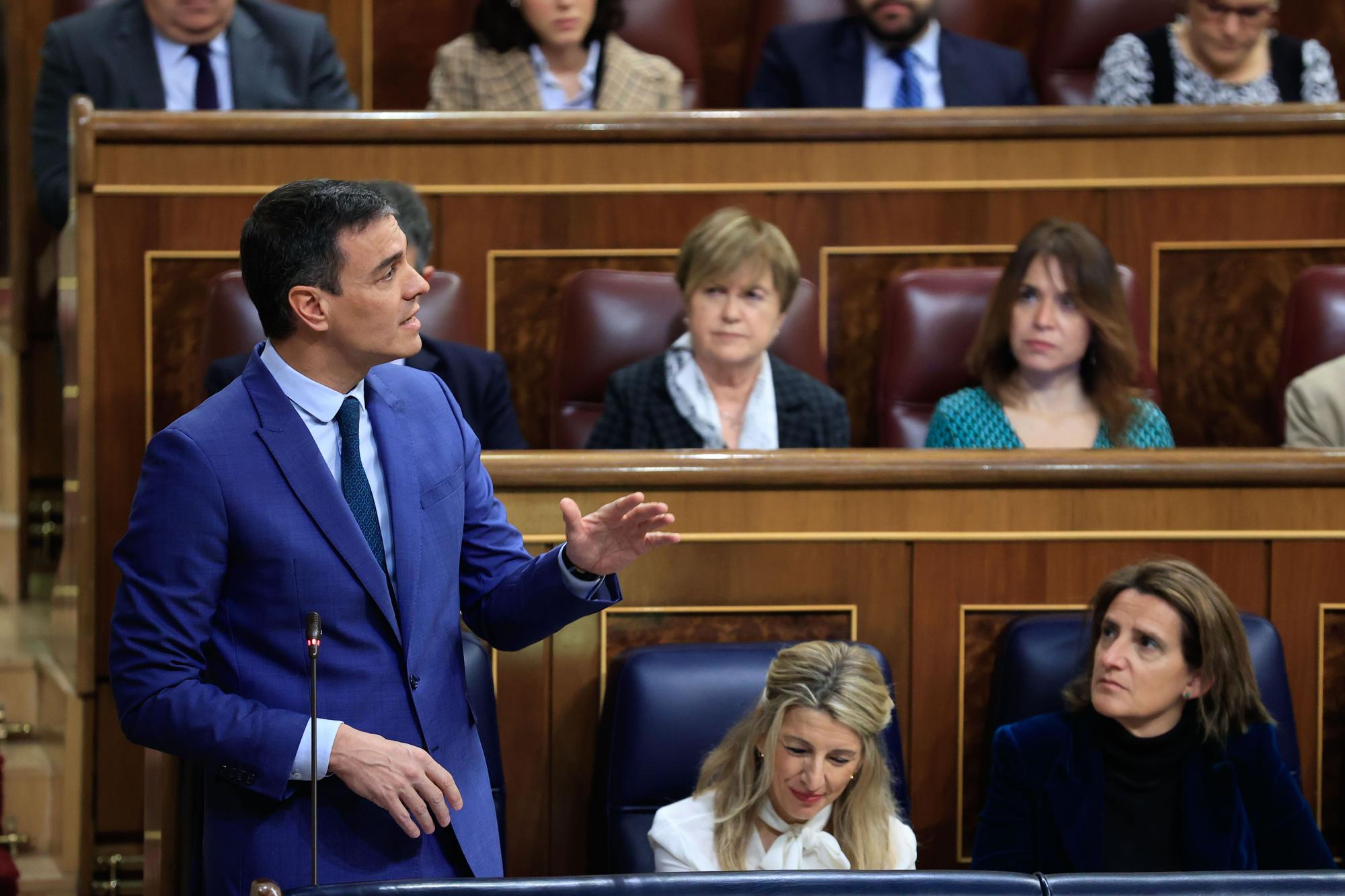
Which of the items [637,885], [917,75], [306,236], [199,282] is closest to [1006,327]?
[917,75]

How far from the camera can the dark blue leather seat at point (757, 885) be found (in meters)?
0.55

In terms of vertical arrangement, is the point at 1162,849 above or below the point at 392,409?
below

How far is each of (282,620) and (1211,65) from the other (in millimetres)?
1254

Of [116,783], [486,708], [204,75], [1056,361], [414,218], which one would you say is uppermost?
[204,75]

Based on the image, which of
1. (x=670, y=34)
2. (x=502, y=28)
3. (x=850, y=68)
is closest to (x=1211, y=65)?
(x=850, y=68)

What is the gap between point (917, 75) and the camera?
1.71 metres

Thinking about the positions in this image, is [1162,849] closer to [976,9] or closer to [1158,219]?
[1158,219]

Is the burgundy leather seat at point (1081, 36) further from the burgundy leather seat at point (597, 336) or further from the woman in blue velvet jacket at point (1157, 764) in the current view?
the woman in blue velvet jacket at point (1157, 764)

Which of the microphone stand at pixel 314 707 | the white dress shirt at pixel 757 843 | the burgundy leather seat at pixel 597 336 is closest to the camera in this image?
the microphone stand at pixel 314 707

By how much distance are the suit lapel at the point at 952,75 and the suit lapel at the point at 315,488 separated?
1105 mm

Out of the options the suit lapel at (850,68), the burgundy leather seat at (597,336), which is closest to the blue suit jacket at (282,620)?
the burgundy leather seat at (597,336)

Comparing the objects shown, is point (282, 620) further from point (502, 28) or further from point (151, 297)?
point (502, 28)

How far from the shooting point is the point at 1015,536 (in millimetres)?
1086

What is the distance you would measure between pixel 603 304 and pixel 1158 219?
50cm
